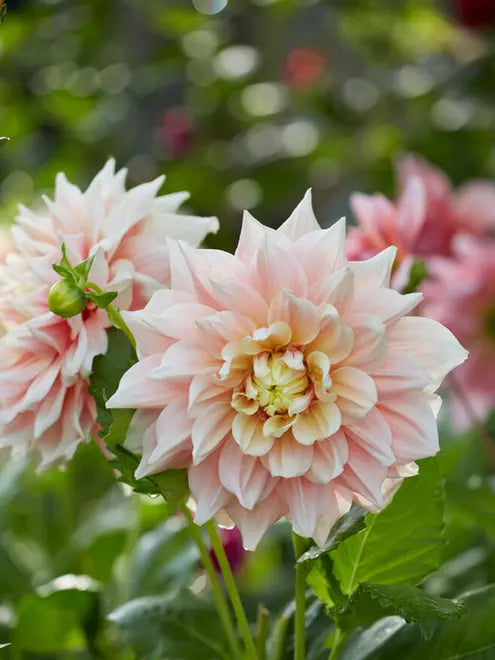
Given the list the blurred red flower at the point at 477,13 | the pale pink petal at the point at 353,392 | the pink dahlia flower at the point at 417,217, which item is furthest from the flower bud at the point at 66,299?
the blurred red flower at the point at 477,13

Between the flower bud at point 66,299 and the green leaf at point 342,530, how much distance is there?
141 mm

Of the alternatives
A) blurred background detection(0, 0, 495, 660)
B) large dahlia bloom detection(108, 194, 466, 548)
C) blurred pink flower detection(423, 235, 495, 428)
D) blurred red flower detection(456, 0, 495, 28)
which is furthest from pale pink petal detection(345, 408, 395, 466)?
blurred red flower detection(456, 0, 495, 28)

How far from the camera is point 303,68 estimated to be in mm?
1812

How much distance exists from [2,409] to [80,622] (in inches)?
9.1

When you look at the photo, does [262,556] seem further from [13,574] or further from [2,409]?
[2,409]

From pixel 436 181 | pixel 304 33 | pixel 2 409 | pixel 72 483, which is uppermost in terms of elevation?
pixel 2 409

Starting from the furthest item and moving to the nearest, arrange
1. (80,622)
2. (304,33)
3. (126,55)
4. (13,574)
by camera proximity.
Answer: (304,33) < (126,55) < (13,574) < (80,622)

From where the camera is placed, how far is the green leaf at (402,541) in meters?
0.48

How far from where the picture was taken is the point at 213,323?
387 millimetres

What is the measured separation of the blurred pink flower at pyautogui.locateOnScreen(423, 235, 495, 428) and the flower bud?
532 mm

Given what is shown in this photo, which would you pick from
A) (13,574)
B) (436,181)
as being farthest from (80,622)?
(436,181)

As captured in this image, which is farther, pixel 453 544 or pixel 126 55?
pixel 126 55

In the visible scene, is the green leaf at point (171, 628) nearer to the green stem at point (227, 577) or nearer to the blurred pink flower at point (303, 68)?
the green stem at point (227, 577)

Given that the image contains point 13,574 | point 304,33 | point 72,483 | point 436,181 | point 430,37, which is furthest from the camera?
point 304,33
